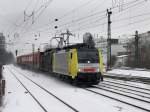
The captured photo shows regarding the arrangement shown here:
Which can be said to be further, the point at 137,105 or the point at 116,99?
the point at 116,99

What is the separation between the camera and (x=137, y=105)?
45.3ft

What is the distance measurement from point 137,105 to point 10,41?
154 ft

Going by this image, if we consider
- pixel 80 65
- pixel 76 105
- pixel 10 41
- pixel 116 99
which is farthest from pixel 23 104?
pixel 10 41

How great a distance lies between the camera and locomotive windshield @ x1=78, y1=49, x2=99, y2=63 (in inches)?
902

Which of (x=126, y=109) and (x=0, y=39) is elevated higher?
(x=0, y=39)

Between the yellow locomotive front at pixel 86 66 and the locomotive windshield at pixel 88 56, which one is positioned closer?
the yellow locomotive front at pixel 86 66

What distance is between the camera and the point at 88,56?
23.2 m

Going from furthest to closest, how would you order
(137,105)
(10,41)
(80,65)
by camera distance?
(10,41) < (80,65) < (137,105)

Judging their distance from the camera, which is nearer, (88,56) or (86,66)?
(86,66)

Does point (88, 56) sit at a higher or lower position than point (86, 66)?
higher

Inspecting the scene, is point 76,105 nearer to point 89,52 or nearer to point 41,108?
point 41,108

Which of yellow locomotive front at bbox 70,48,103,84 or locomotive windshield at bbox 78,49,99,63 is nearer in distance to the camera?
yellow locomotive front at bbox 70,48,103,84

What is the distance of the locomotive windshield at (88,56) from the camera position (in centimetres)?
2292

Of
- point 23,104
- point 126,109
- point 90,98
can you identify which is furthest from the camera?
point 90,98
